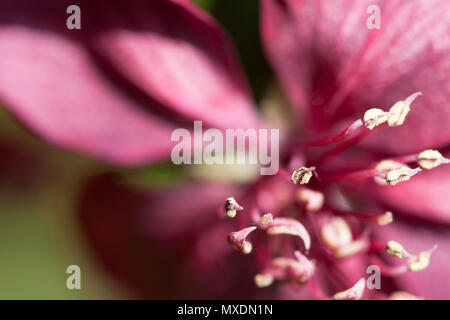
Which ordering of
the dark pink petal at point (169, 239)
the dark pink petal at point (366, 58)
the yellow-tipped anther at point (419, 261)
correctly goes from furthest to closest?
the dark pink petal at point (169, 239) → the yellow-tipped anther at point (419, 261) → the dark pink petal at point (366, 58)

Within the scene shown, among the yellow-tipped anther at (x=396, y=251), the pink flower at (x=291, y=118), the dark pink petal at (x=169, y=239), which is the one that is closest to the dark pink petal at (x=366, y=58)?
the pink flower at (x=291, y=118)

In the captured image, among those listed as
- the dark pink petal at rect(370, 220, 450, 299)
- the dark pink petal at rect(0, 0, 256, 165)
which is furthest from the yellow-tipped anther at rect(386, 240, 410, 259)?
the dark pink petal at rect(0, 0, 256, 165)

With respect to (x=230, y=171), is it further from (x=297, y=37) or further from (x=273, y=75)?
(x=297, y=37)

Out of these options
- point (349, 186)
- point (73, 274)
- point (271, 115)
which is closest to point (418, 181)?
point (349, 186)

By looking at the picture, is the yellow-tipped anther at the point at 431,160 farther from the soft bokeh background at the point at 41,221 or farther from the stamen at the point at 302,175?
the soft bokeh background at the point at 41,221

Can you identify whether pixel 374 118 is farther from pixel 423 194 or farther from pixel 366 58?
pixel 423 194

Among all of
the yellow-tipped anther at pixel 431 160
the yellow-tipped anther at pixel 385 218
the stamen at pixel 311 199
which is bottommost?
the yellow-tipped anther at pixel 385 218

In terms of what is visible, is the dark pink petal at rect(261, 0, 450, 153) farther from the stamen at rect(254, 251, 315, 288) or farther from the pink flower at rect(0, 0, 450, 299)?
the stamen at rect(254, 251, 315, 288)
